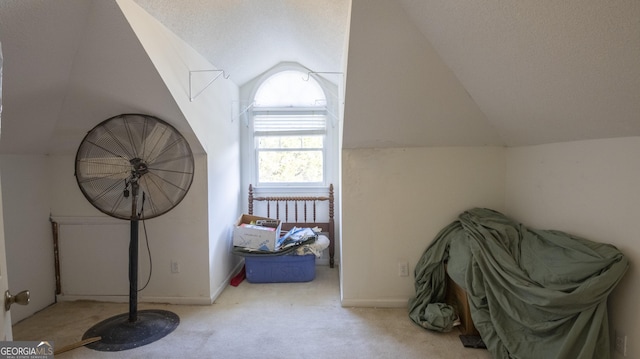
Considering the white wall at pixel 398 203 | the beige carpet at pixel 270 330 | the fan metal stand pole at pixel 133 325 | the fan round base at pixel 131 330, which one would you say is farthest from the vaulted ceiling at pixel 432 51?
the fan round base at pixel 131 330

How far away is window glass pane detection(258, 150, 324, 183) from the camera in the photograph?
3830 mm

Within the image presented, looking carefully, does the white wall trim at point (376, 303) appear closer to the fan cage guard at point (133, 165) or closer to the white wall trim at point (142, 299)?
the white wall trim at point (142, 299)

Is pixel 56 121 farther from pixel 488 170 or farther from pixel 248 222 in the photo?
pixel 488 170

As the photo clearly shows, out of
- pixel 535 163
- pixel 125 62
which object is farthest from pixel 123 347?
pixel 535 163

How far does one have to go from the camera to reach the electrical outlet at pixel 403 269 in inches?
107

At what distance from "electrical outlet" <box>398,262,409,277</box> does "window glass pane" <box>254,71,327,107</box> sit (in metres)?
1.96

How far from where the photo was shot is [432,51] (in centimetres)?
198

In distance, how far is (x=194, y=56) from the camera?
260 centimetres

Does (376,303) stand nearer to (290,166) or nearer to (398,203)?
(398,203)

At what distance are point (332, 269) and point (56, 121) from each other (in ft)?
9.10

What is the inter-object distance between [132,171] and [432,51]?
6.52 feet

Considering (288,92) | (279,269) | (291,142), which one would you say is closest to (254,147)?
(291,142)

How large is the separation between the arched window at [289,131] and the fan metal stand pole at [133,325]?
166cm

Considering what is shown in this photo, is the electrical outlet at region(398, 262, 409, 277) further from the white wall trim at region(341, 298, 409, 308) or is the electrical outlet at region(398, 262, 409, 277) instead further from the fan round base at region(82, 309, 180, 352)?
the fan round base at region(82, 309, 180, 352)
